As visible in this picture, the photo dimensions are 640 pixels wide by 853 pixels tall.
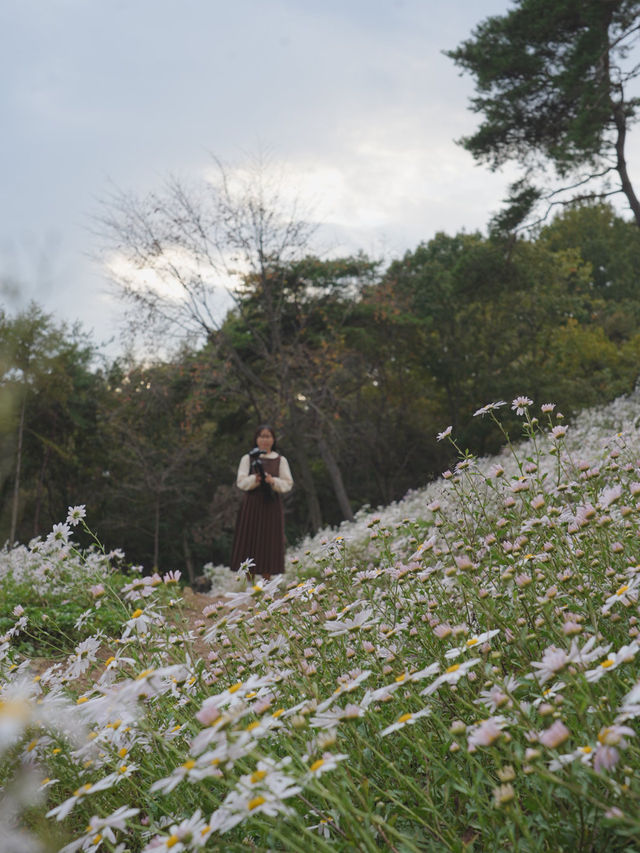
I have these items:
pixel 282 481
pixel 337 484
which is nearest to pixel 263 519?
pixel 282 481

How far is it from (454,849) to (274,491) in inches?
219

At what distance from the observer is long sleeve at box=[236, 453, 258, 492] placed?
6797 mm

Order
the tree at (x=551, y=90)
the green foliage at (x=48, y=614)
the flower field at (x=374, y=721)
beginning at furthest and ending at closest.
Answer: the tree at (x=551, y=90) < the green foliage at (x=48, y=614) < the flower field at (x=374, y=721)

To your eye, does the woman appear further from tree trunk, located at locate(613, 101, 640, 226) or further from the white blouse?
tree trunk, located at locate(613, 101, 640, 226)

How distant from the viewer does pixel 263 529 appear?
23.1 feet

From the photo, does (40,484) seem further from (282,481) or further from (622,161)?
(622,161)

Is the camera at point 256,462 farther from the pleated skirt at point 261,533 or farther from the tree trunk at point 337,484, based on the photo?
the tree trunk at point 337,484

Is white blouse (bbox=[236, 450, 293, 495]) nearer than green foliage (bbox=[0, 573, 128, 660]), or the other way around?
green foliage (bbox=[0, 573, 128, 660])

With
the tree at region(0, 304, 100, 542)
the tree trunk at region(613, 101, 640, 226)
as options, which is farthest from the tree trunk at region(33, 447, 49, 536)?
the tree trunk at region(613, 101, 640, 226)

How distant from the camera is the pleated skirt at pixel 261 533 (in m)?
7.00

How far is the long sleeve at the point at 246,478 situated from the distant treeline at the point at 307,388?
18.8ft

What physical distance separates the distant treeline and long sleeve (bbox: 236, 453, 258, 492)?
5726 millimetres

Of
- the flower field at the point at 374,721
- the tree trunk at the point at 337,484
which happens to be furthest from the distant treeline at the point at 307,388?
the flower field at the point at 374,721

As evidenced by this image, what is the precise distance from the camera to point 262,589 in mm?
2238
